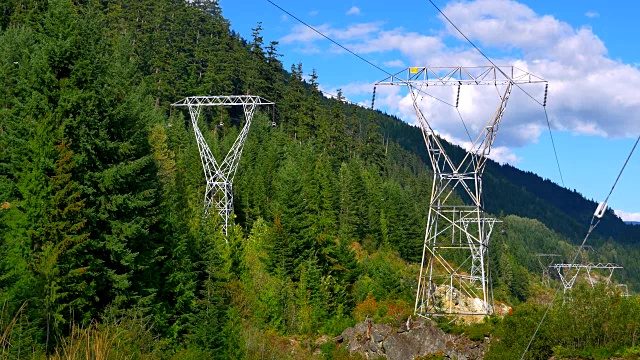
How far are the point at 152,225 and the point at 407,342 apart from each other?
14920 mm

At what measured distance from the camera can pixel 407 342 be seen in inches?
1473

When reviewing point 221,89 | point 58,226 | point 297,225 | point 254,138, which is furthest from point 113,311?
point 221,89

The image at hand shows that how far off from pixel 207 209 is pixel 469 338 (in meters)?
17.5

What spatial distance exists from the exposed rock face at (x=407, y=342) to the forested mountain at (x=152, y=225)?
152cm

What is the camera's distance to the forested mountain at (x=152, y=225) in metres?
25.6

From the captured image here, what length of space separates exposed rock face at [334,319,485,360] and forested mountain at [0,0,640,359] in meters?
1.52

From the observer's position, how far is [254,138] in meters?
70.9

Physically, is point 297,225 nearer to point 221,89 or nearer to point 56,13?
point 56,13

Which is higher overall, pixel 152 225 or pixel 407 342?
pixel 152 225

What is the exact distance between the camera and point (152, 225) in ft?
105

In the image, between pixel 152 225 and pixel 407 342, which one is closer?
pixel 152 225

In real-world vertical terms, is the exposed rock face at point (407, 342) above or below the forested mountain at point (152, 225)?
below

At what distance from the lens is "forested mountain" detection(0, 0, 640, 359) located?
83.9 feet

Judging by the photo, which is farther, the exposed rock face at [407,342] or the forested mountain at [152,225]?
the exposed rock face at [407,342]
